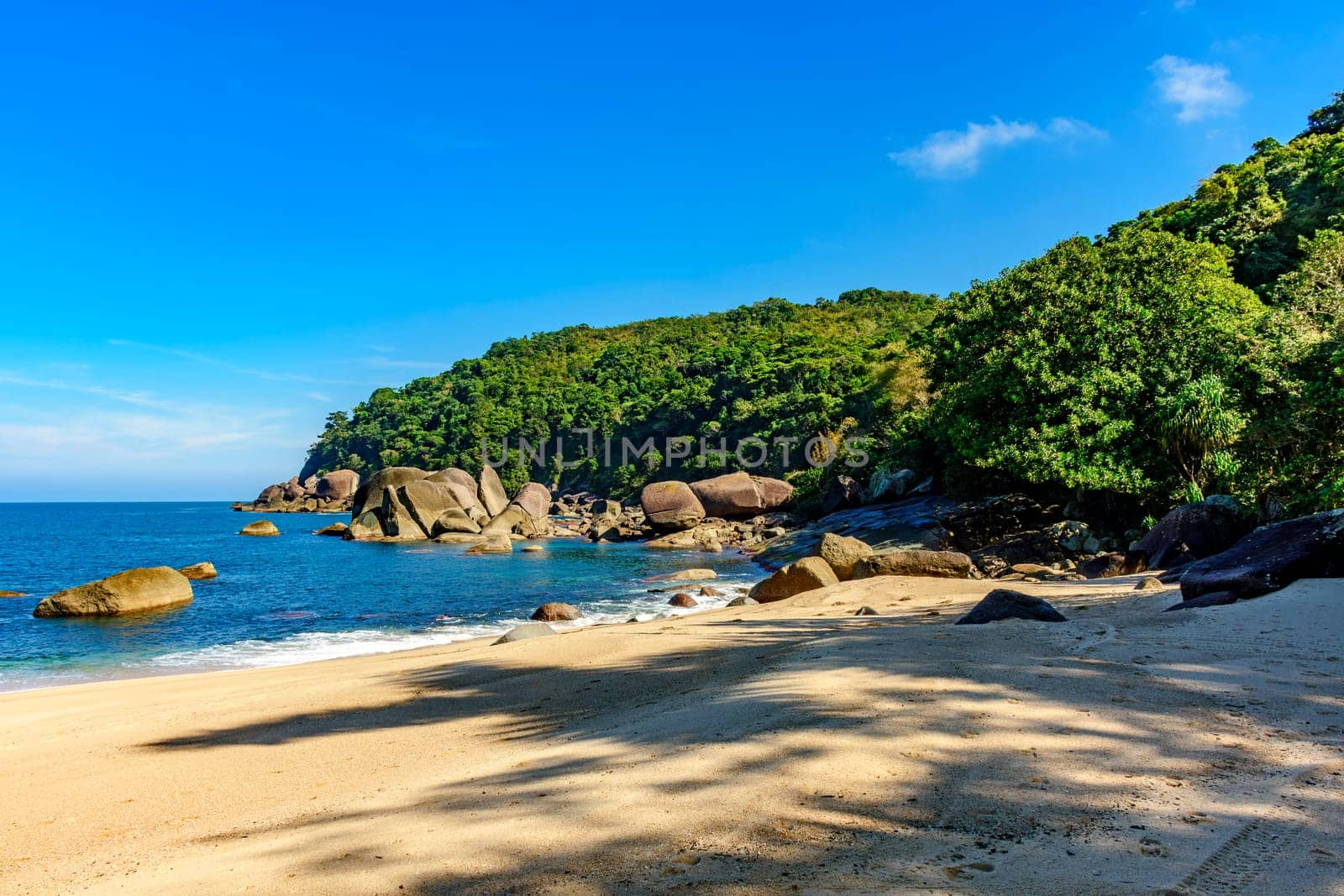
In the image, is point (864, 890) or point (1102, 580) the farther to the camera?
point (1102, 580)

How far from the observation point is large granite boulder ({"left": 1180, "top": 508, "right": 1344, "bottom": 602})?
350 inches

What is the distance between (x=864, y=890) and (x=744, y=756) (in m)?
1.55

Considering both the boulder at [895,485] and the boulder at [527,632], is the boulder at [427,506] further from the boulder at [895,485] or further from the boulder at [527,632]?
the boulder at [527,632]

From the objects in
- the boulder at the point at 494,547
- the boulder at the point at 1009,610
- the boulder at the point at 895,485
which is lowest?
the boulder at the point at 494,547

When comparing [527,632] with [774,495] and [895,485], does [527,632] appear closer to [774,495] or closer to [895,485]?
[895,485]

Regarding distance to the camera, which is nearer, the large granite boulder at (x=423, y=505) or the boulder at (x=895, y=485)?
the boulder at (x=895, y=485)

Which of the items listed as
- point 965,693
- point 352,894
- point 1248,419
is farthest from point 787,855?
point 1248,419

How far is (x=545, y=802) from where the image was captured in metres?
3.84

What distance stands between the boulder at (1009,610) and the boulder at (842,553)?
34.3ft

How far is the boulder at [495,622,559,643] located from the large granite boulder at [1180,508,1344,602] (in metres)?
10.2

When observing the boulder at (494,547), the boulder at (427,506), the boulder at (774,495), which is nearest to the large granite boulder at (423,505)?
the boulder at (427,506)

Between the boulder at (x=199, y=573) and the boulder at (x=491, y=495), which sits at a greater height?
the boulder at (x=491, y=495)

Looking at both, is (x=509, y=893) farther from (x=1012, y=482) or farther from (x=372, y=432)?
(x=372, y=432)

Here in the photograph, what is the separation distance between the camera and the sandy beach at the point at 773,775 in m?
2.97
